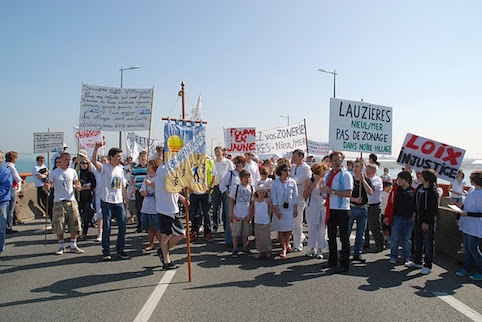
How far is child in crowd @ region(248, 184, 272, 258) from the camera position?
721cm

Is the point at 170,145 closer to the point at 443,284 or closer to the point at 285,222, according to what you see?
the point at 285,222

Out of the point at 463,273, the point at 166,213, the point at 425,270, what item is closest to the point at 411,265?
the point at 425,270

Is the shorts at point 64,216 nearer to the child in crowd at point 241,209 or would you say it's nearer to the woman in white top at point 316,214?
the child in crowd at point 241,209

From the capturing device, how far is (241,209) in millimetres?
7609

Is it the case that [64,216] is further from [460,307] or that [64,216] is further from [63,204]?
[460,307]

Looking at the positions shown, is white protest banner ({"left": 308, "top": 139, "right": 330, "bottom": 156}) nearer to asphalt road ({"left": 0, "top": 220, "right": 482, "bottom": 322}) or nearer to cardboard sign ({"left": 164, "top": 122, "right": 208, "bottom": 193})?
asphalt road ({"left": 0, "top": 220, "right": 482, "bottom": 322})

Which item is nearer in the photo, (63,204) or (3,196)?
(3,196)

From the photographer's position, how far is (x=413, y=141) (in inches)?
303

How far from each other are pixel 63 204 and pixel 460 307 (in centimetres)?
723

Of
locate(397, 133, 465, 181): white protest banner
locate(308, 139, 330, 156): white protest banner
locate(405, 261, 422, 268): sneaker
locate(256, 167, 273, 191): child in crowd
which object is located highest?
locate(308, 139, 330, 156): white protest banner

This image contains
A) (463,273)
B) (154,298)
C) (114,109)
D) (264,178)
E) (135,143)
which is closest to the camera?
(154,298)

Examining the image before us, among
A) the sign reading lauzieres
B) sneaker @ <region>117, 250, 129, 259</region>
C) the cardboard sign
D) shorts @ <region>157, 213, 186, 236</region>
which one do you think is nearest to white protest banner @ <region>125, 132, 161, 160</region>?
the sign reading lauzieres

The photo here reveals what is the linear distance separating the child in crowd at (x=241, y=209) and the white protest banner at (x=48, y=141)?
692 centimetres

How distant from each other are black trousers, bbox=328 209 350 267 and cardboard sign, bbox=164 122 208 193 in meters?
2.32
